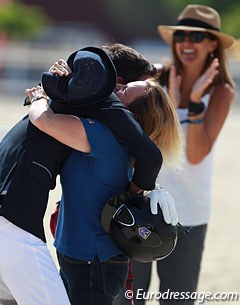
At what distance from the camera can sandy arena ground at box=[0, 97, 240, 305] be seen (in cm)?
531

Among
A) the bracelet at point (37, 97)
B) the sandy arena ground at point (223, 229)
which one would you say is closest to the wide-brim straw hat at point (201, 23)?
the sandy arena ground at point (223, 229)

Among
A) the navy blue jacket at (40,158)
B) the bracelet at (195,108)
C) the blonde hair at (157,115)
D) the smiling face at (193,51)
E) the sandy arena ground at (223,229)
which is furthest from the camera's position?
the sandy arena ground at (223,229)

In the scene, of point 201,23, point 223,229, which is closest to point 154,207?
point 201,23

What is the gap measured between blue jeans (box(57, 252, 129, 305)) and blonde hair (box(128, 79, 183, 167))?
0.47m

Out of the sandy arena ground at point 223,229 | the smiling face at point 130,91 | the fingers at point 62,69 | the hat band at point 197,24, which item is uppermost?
the fingers at point 62,69

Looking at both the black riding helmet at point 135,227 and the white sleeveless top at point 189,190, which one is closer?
the black riding helmet at point 135,227

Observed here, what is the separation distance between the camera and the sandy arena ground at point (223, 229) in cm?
531

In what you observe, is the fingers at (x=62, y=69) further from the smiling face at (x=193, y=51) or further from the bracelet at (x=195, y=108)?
the smiling face at (x=193, y=51)

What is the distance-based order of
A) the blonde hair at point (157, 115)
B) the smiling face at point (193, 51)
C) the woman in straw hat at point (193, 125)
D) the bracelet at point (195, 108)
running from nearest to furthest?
the blonde hair at point (157, 115), the woman in straw hat at point (193, 125), the bracelet at point (195, 108), the smiling face at point (193, 51)

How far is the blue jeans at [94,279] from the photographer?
2.79 m

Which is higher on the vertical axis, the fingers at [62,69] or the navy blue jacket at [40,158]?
the fingers at [62,69]

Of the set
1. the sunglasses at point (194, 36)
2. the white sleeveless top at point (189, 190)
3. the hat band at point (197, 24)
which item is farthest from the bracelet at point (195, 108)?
the hat band at point (197, 24)

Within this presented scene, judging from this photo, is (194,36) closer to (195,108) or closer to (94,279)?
(195,108)

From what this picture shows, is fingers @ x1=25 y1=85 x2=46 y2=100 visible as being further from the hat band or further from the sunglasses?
the hat band
